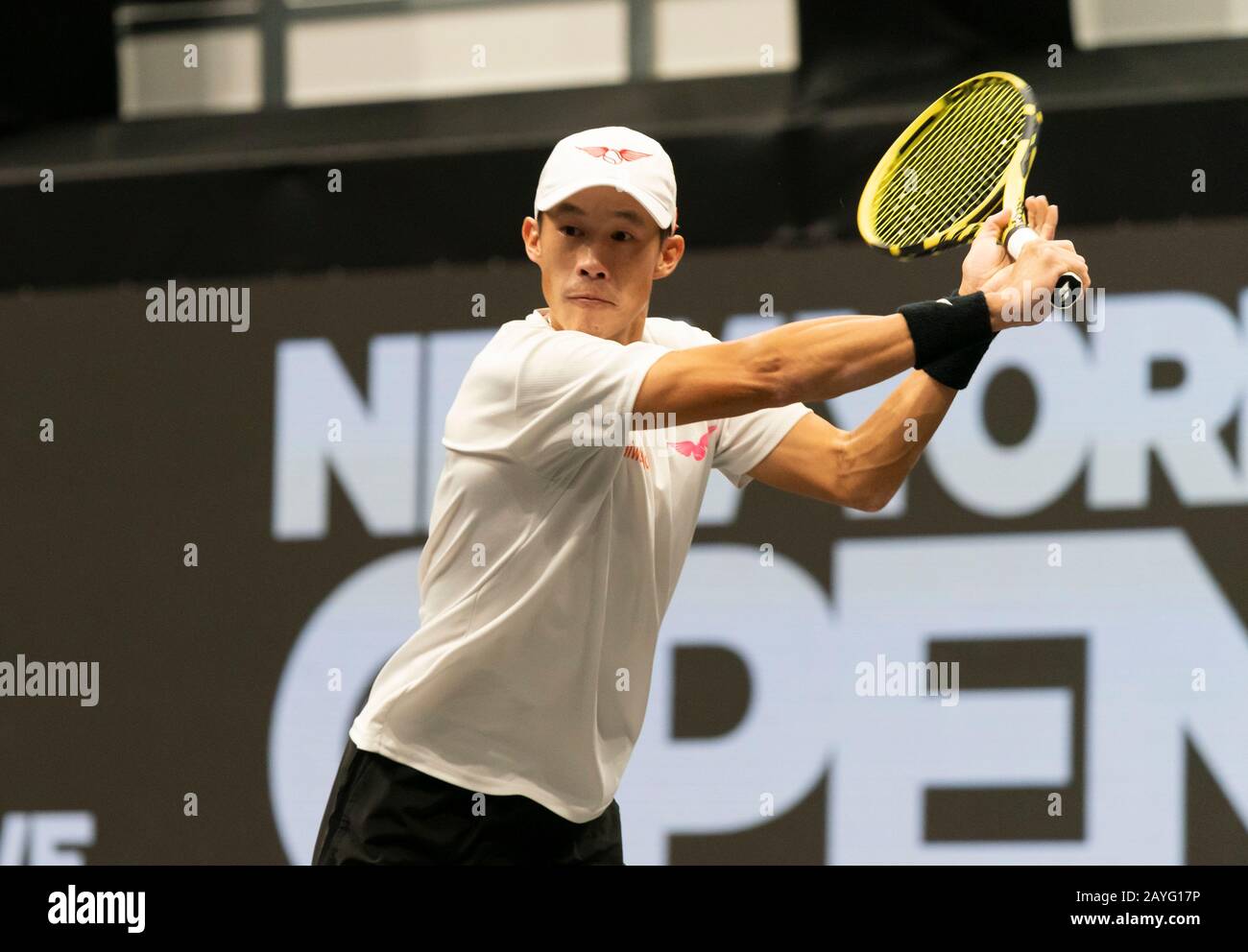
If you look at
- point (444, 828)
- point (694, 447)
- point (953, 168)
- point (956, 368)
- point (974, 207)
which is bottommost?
point (444, 828)

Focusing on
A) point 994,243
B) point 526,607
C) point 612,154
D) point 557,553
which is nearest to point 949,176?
point 994,243

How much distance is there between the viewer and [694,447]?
364cm

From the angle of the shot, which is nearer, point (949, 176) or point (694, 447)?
point (694, 447)

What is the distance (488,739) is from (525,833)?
0.58 ft

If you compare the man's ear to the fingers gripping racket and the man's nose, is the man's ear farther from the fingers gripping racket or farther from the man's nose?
the fingers gripping racket

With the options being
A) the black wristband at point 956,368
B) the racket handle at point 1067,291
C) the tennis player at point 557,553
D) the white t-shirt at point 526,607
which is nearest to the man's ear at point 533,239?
the tennis player at point 557,553

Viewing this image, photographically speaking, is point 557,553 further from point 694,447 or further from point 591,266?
point 591,266

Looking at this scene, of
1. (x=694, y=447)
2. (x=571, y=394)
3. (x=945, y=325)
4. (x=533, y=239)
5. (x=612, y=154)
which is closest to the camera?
(x=945, y=325)

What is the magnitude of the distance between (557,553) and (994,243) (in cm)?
95

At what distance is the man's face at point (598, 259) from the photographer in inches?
137

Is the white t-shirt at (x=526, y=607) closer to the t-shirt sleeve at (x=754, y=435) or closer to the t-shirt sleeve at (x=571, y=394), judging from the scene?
the t-shirt sleeve at (x=571, y=394)

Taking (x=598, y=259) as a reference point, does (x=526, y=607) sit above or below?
below

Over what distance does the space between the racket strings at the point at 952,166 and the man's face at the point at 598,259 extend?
549 mm
